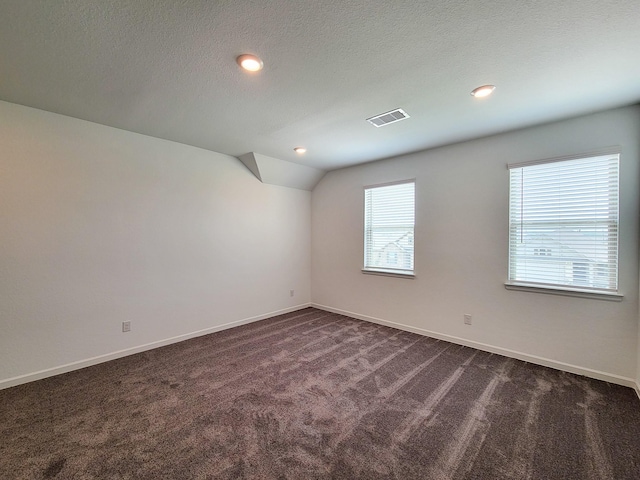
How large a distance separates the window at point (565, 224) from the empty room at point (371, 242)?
0.02 metres

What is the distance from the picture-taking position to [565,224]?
277 centimetres

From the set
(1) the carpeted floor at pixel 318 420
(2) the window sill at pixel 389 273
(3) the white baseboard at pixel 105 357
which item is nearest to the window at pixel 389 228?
(2) the window sill at pixel 389 273

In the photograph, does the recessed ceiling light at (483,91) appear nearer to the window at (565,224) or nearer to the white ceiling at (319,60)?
the white ceiling at (319,60)

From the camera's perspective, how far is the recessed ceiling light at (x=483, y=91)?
2.16m

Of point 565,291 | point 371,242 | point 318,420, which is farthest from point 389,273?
point 318,420

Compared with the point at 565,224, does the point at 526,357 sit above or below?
below

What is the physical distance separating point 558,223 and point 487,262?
2.57 ft

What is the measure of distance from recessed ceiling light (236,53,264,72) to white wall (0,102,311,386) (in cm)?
208

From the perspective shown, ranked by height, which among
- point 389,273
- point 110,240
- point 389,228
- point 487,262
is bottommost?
point 389,273

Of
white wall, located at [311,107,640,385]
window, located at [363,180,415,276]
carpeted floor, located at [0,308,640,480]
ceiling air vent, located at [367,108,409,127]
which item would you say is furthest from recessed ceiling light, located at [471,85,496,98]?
carpeted floor, located at [0,308,640,480]

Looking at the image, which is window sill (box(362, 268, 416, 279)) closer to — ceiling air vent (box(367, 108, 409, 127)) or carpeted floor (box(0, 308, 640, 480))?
carpeted floor (box(0, 308, 640, 480))

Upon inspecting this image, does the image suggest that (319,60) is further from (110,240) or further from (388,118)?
(110,240)

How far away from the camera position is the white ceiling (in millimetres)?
1456

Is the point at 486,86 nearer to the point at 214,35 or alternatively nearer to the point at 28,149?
the point at 214,35
